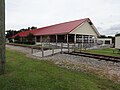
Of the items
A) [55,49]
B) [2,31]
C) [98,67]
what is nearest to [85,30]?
[55,49]

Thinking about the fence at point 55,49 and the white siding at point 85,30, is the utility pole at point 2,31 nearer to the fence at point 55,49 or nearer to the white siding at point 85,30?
the fence at point 55,49

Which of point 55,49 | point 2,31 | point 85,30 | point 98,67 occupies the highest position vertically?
point 85,30

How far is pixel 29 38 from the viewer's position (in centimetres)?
4303

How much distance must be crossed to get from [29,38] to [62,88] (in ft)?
126

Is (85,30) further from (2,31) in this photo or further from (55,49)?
(2,31)

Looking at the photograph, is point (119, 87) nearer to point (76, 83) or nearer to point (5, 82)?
point (76, 83)

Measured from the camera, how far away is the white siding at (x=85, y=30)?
31500 mm

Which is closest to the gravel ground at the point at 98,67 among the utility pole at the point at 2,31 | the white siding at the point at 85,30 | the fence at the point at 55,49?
the utility pole at the point at 2,31

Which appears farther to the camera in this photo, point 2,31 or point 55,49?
point 55,49

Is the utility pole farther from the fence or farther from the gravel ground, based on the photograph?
the fence

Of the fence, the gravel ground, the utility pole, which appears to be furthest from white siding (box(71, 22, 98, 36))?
the utility pole

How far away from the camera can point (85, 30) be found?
110 ft

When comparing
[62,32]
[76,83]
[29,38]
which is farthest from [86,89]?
[29,38]

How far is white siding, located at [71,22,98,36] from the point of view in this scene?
3150cm
